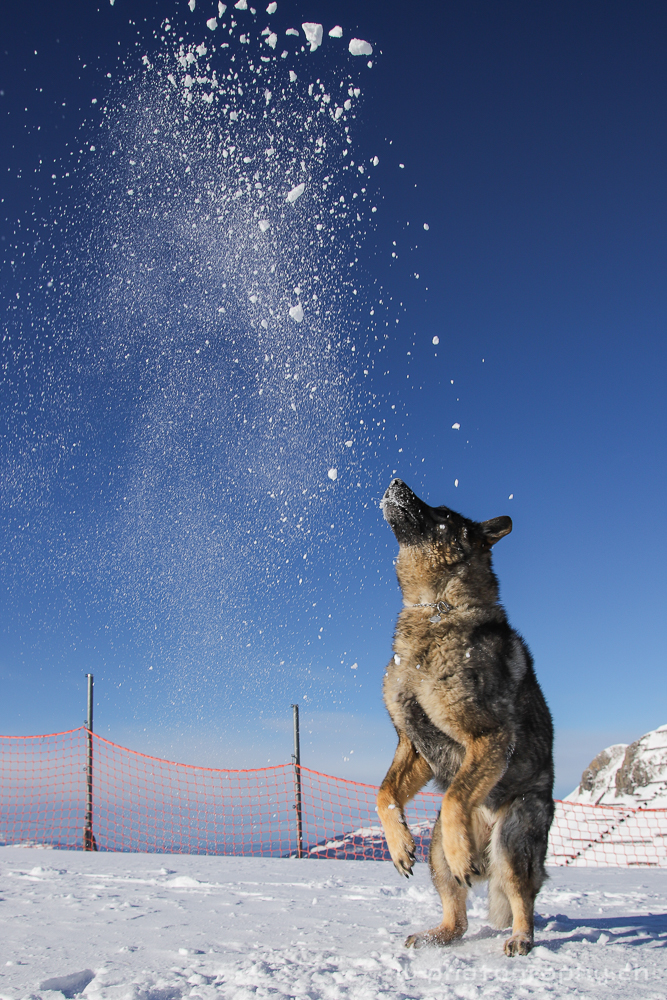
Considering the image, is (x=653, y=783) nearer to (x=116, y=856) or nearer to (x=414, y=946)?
(x=116, y=856)

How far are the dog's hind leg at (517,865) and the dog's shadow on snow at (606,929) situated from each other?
0.18 metres

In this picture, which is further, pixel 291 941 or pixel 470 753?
pixel 291 941

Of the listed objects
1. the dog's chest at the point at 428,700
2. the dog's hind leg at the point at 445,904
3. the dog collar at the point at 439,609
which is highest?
the dog collar at the point at 439,609

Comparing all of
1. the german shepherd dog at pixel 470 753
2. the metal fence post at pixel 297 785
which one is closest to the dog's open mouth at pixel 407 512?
the german shepherd dog at pixel 470 753

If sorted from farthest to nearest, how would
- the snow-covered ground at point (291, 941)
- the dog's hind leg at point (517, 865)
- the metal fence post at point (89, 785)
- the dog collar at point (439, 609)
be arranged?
the metal fence post at point (89, 785), the dog collar at point (439, 609), the dog's hind leg at point (517, 865), the snow-covered ground at point (291, 941)

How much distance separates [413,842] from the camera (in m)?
2.56

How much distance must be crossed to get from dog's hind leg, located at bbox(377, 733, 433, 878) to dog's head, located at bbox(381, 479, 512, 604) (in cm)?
73

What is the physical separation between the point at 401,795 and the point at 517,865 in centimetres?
55

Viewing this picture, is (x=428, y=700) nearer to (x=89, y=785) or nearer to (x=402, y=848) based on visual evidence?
(x=402, y=848)

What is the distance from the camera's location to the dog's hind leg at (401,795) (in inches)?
100

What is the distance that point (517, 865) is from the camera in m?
2.61

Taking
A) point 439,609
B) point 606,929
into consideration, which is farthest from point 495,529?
point 606,929

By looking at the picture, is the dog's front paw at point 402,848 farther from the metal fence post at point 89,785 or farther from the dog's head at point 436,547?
the metal fence post at point 89,785

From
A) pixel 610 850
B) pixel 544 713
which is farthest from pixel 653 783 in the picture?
pixel 544 713
